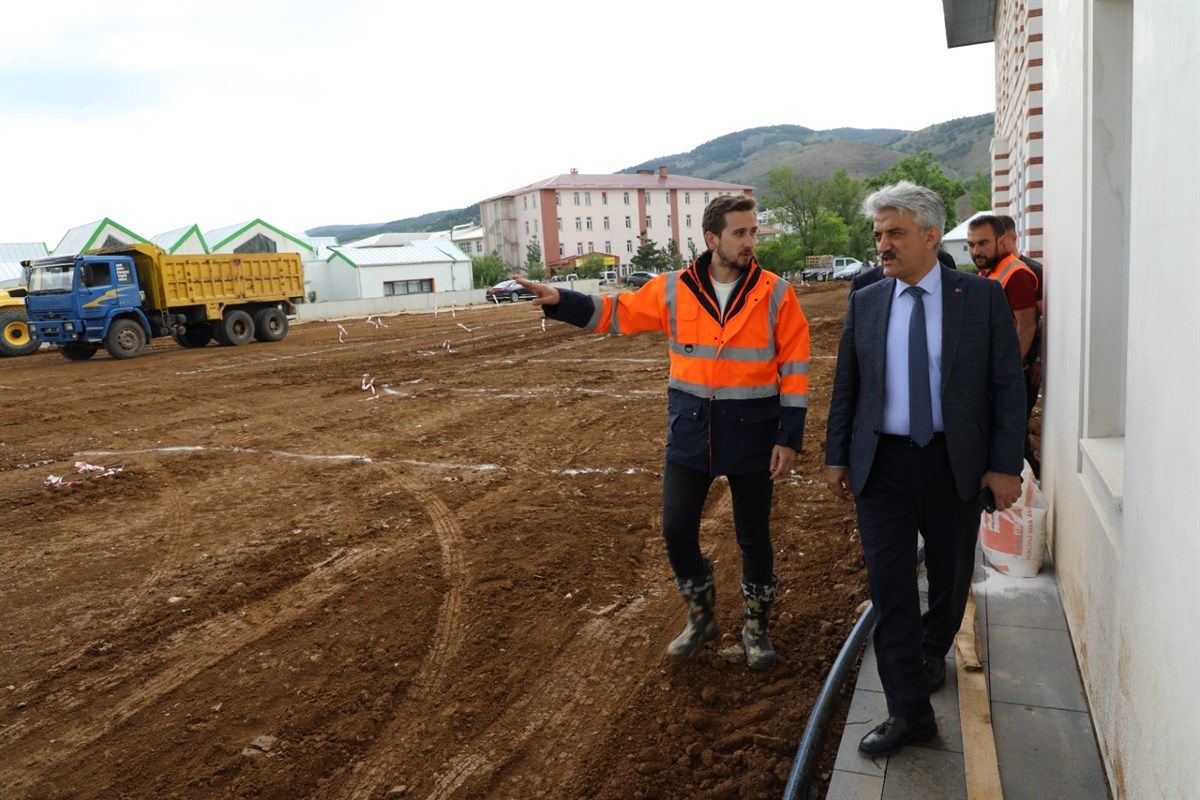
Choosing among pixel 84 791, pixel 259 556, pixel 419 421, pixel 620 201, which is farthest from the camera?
pixel 620 201

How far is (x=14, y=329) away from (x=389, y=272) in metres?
37.6

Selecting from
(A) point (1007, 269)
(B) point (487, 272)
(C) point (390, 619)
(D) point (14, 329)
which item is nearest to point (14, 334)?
(D) point (14, 329)

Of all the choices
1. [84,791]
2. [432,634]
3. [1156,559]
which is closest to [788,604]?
[432,634]

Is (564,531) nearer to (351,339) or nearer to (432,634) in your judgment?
(432,634)

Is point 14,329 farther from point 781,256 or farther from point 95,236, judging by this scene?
point 781,256

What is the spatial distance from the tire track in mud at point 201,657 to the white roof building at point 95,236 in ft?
153

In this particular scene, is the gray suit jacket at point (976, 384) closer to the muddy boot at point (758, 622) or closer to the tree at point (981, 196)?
the muddy boot at point (758, 622)

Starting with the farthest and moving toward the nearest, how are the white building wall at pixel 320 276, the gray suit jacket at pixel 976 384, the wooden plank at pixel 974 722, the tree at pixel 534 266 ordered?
the tree at pixel 534 266
the white building wall at pixel 320 276
the gray suit jacket at pixel 976 384
the wooden plank at pixel 974 722

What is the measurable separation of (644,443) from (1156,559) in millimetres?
6871

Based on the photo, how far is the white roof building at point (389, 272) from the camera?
59312 millimetres

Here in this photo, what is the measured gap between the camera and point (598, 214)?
89812mm

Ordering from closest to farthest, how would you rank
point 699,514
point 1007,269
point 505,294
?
point 699,514 < point 1007,269 < point 505,294

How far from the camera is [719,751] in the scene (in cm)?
350

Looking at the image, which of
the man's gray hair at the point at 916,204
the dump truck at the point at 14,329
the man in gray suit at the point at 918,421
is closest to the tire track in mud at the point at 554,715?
the man in gray suit at the point at 918,421
